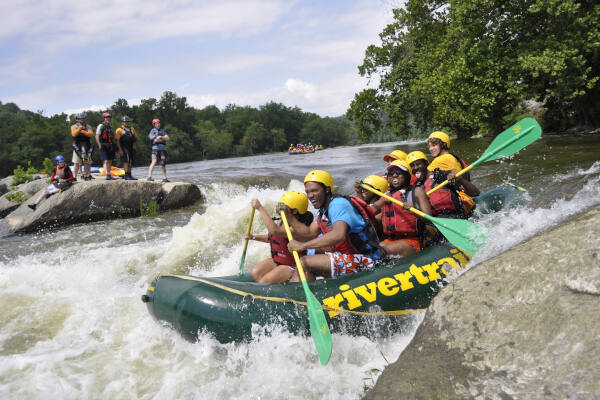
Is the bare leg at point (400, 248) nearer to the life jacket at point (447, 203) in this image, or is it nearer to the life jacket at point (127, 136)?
the life jacket at point (447, 203)

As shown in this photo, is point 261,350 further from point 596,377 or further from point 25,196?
point 25,196

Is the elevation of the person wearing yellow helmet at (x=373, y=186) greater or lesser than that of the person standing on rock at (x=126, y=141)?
lesser

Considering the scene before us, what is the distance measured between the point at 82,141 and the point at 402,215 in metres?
8.32

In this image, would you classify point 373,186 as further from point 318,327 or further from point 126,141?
point 126,141

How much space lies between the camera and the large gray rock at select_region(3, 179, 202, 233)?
9.12m

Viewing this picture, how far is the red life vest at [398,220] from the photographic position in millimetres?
4121

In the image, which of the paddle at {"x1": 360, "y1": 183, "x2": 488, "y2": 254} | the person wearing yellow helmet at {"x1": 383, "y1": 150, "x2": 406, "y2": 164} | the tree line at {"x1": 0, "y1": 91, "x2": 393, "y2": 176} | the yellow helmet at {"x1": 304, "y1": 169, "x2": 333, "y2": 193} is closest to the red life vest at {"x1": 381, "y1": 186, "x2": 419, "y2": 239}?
the paddle at {"x1": 360, "y1": 183, "x2": 488, "y2": 254}

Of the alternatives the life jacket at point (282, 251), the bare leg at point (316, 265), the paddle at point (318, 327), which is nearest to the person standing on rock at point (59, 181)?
the life jacket at point (282, 251)

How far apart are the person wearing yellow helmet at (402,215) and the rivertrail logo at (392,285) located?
464mm

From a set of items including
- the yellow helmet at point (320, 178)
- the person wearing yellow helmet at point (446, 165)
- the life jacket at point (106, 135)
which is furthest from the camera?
the life jacket at point (106, 135)

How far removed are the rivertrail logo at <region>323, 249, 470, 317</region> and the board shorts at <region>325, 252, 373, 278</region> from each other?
10.9 inches

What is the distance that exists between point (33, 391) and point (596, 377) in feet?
12.3

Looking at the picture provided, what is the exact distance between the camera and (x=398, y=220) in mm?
4148

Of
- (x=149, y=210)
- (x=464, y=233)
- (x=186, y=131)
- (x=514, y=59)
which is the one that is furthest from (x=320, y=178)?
(x=186, y=131)
